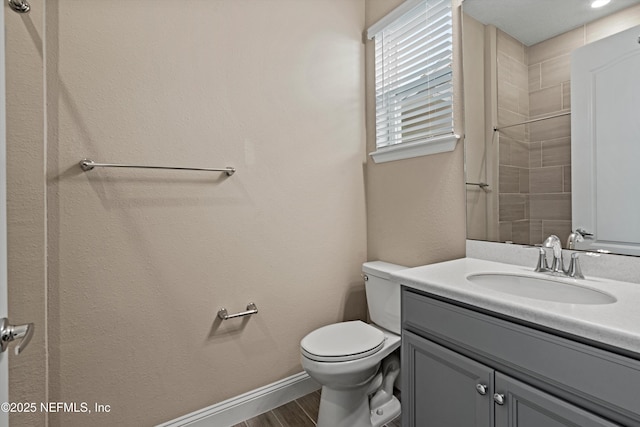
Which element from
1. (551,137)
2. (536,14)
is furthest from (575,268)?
(536,14)

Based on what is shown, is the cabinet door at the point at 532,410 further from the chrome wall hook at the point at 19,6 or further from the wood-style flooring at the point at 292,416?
the chrome wall hook at the point at 19,6

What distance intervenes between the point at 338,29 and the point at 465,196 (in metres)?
1.29

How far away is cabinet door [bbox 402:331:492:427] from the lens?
96 centimetres

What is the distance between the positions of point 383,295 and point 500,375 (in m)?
0.86

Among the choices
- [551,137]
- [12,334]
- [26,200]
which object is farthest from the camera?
[551,137]

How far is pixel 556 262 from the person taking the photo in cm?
121

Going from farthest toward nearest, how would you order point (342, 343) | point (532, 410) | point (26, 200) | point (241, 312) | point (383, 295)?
point (383, 295) < point (241, 312) < point (342, 343) < point (26, 200) < point (532, 410)

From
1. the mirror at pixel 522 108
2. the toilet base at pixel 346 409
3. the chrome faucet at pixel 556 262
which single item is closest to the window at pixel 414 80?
the mirror at pixel 522 108

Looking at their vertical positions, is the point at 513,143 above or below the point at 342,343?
above

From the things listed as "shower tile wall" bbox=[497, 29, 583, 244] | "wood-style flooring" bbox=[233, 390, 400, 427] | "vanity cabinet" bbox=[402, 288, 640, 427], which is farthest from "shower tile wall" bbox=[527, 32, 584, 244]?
"wood-style flooring" bbox=[233, 390, 400, 427]

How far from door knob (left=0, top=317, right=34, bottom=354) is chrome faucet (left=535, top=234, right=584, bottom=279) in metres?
1.57

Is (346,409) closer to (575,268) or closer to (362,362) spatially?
(362,362)

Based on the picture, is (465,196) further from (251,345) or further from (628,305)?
(251,345)

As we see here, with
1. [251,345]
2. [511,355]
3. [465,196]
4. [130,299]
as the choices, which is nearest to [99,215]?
[130,299]
